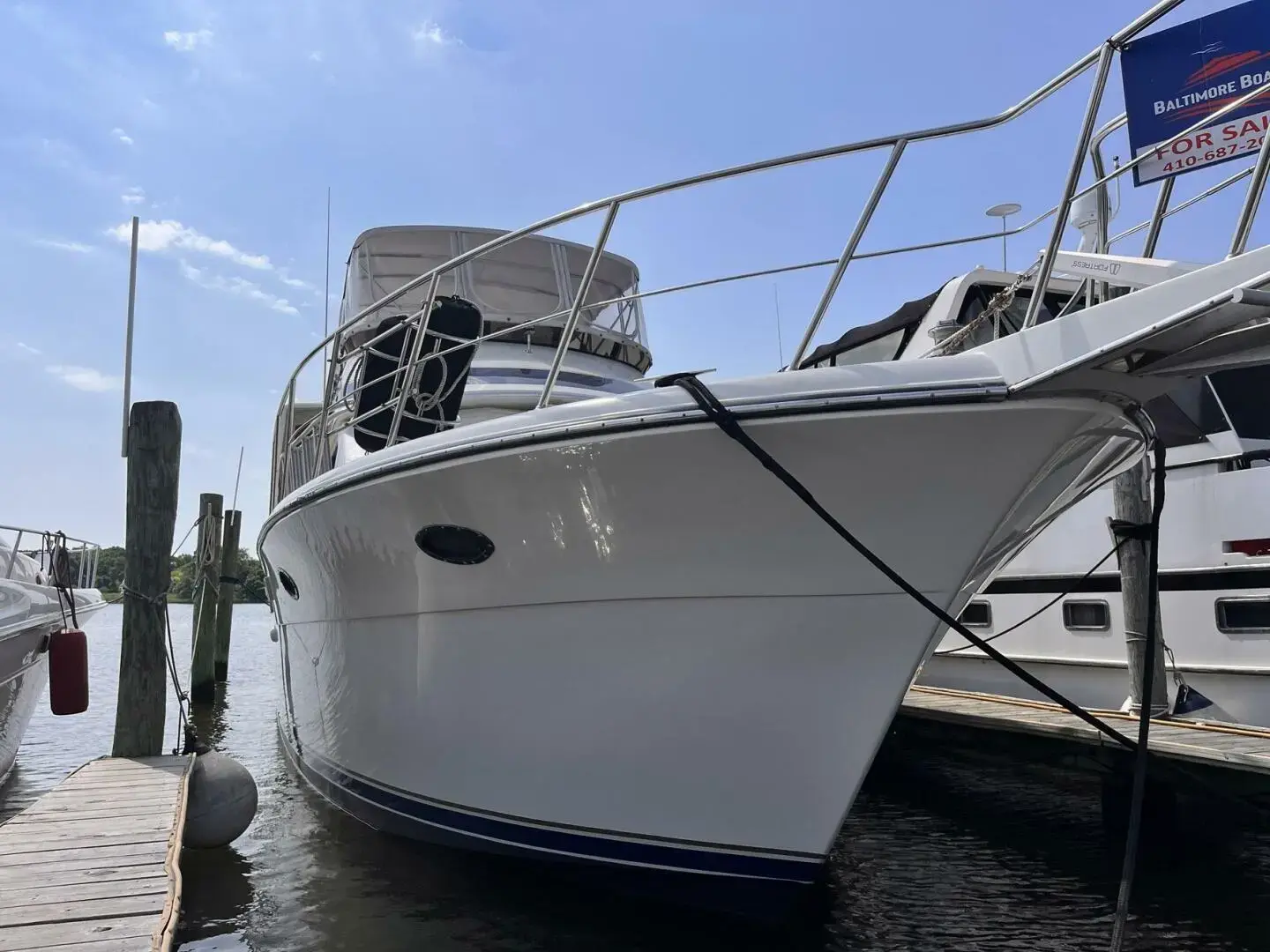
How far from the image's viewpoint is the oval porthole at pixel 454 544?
156 inches

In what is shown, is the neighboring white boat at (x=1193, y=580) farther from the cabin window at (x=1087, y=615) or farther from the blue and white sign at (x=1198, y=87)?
the blue and white sign at (x=1198, y=87)

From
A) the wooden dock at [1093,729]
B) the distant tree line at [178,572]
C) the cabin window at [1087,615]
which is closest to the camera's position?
the wooden dock at [1093,729]

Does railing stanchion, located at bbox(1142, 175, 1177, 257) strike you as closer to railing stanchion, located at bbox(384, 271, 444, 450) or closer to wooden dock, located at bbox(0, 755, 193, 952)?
railing stanchion, located at bbox(384, 271, 444, 450)

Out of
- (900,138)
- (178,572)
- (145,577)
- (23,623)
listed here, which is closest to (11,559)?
(23,623)

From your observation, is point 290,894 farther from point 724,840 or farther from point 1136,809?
point 1136,809

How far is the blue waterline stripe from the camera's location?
3.73 meters

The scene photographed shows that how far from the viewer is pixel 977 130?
3.46 metres

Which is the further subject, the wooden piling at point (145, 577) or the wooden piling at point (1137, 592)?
the wooden piling at point (1137, 592)

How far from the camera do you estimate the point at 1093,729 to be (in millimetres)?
6168

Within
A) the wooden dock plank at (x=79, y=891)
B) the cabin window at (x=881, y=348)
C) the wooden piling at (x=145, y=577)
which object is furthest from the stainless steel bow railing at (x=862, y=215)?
the cabin window at (x=881, y=348)

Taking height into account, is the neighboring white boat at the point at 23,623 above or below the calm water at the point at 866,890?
above

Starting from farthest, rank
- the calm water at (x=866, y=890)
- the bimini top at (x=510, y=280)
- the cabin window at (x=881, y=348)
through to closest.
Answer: the cabin window at (x=881, y=348)
the bimini top at (x=510, y=280)
the calm water at (x=866, y=890)

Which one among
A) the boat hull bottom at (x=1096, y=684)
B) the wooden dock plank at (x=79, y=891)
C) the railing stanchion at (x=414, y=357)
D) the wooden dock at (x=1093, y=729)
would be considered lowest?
the wooden dock plank at (x=79, y=891)

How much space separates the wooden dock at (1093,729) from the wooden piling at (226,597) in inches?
416
